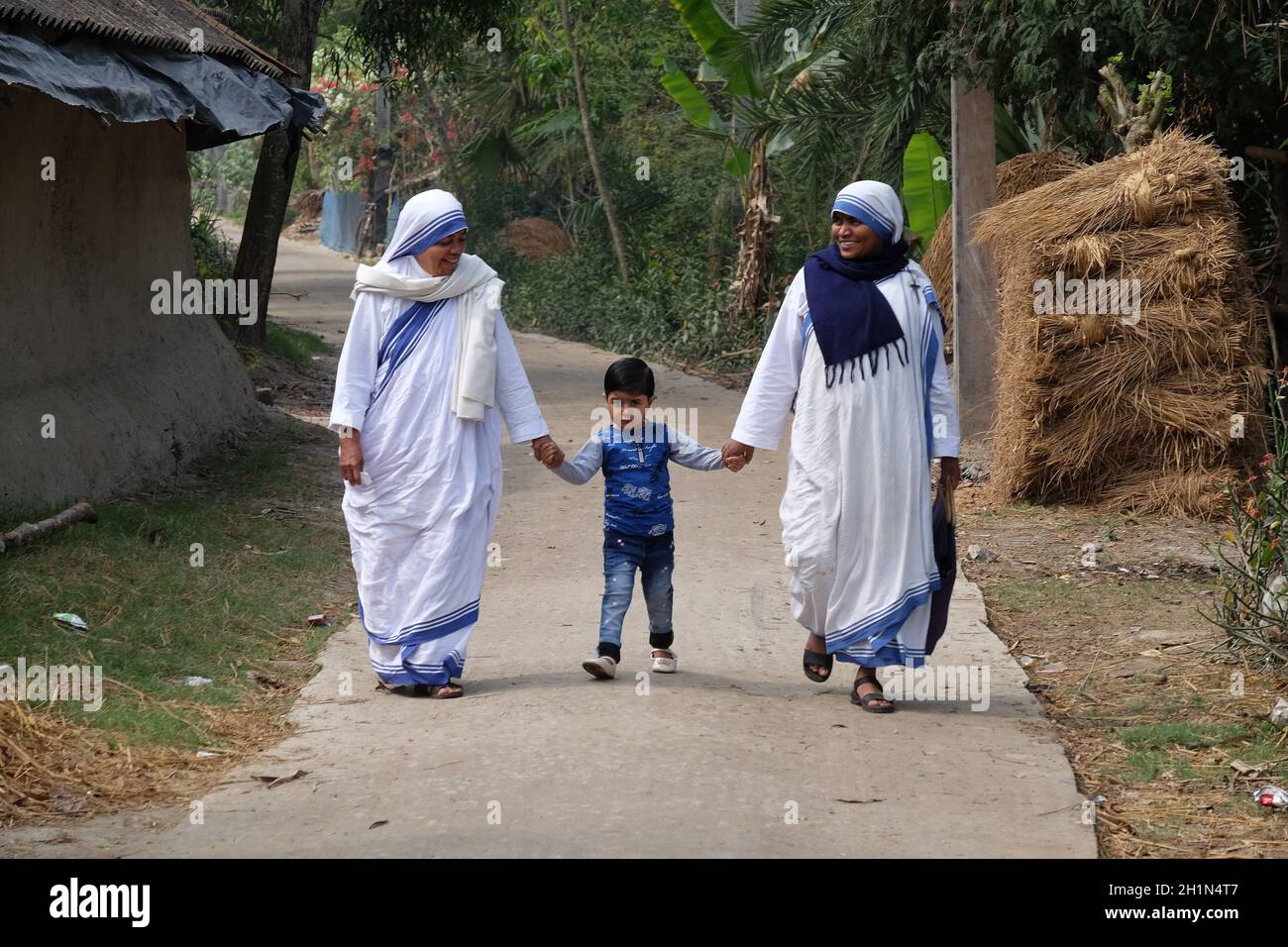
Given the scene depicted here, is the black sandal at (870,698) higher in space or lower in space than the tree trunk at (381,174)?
lower

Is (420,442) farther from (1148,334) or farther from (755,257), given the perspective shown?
(755,257)

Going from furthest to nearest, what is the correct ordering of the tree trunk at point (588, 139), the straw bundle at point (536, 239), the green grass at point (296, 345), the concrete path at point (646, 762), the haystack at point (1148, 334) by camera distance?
the straw bundle at point (536, 239), the tree trunk at point (588, 139), the green grass at point (296, 345), the haystack at point (1148, 334), the concrete path at point (646, 762)

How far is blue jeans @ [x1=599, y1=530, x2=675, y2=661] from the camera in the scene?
19.0 ft

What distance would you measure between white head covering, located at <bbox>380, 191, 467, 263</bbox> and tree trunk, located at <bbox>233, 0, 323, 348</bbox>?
7104 mm

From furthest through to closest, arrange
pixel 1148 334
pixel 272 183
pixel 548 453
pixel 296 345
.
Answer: pixel 296 345, pixel 272 183, pixel 1148 334, pixel 548 453

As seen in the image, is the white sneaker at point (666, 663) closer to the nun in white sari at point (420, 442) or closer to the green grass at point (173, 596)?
the nun in white sari at point (420, 442)

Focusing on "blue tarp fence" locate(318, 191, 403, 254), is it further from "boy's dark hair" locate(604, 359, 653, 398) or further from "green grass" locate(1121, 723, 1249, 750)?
"green grass" locate(1121, 723, 1249, 750)

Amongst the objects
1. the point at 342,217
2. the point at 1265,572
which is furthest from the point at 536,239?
the point at 1265,572

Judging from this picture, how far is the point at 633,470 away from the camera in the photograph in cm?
576

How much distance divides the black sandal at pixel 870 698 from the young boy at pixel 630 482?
807mm

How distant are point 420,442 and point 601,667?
1087 millimetres

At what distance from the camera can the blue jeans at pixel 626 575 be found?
5797 mm

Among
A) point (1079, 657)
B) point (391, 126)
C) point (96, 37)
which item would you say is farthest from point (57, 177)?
point (391, 126)

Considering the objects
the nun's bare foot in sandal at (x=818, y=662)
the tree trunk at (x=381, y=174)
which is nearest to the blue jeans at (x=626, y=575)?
the nun's bare foot in sandal at (x=818, y=662)
